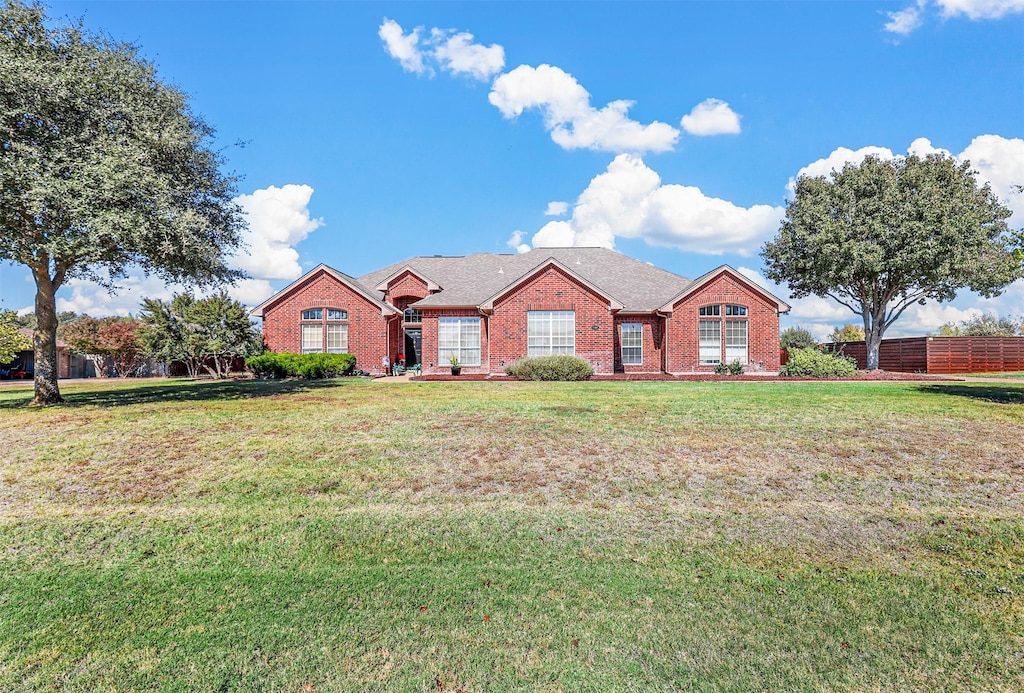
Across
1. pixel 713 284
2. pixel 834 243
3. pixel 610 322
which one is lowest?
pixel 610 322

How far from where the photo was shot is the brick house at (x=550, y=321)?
25.2 metres

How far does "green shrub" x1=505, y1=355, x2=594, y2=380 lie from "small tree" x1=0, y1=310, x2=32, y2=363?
2048 centimetres

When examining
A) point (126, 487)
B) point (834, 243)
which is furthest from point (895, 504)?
point (834, 243)

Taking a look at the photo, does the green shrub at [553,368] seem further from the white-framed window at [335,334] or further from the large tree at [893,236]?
the large tree at [893,236]

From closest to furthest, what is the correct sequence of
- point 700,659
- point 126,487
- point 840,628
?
point 700,659 < point 840,628 < point 126,487

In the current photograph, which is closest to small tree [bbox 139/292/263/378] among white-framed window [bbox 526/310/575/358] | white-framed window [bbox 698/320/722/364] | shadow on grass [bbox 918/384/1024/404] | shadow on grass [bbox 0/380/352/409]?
shadow on grass [bbox 0/380/352/409]

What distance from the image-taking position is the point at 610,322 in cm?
2517

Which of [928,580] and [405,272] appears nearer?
[928,580]

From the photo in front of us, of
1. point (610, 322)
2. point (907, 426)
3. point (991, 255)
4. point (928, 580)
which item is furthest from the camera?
point (991, 255)

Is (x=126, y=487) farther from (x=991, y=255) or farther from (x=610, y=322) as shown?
(x=991, y=255)

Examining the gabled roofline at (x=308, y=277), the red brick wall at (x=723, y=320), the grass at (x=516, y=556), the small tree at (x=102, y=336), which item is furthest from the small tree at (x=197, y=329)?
the red brick wall at (x=723, y=320)

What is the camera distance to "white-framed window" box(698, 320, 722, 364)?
25.8 meters

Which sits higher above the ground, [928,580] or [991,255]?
[991,255]

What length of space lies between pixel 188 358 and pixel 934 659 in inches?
1258
